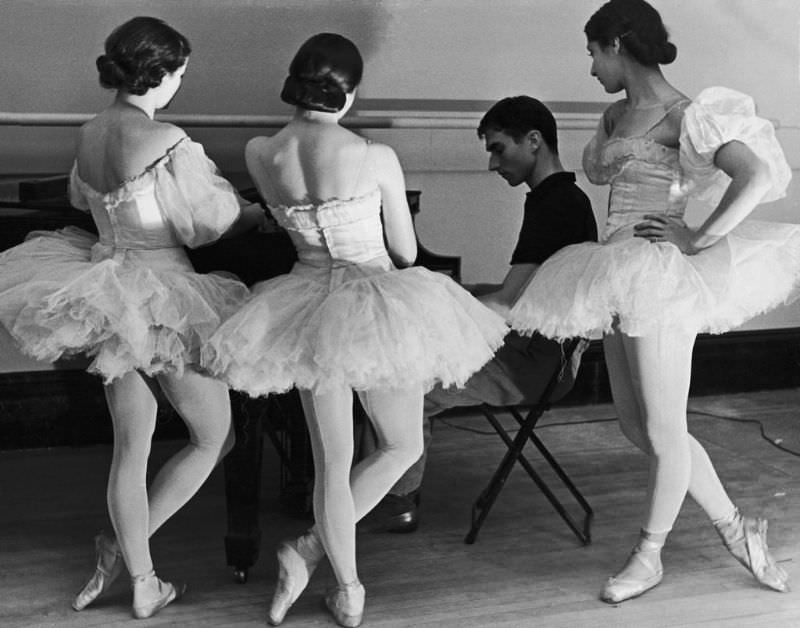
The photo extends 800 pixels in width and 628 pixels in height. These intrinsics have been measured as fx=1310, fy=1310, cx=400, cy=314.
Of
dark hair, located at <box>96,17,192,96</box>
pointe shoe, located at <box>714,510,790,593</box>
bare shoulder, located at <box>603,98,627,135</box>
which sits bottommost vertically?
pointe shoe, located at <box>714,510,790,593</box>

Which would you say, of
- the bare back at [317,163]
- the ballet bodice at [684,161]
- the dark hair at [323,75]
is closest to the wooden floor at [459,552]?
the ballet bodice at [684,161]

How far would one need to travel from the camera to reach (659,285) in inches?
135

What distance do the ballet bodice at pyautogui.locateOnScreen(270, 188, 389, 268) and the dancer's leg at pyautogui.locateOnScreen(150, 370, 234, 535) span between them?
46 cm

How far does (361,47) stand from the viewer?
538cm

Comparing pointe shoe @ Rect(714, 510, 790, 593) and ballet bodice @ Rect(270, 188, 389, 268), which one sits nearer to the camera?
ballet bodice @ Rect(270, 188, 389, 268)

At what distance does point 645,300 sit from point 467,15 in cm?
249

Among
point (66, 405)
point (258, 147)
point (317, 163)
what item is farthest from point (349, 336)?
point (66, 405)

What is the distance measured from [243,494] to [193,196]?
932 mm

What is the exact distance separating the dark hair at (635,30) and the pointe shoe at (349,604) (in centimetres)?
162

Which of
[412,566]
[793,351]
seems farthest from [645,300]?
[793,351]

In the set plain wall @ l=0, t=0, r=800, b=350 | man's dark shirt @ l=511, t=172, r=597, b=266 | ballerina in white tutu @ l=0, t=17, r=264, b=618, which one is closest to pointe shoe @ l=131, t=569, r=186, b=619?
ballerina in white tutu @ l=0, t=17, r=264, b=618

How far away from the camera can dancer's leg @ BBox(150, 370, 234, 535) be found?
11.5 ft

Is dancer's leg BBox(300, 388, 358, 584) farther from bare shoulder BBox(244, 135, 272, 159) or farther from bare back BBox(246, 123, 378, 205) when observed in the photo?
bare shoulder BBox(244, 135, 272, 159)

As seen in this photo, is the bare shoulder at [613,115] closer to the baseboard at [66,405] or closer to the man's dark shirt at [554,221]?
the man's dark shirt at [554,221]
